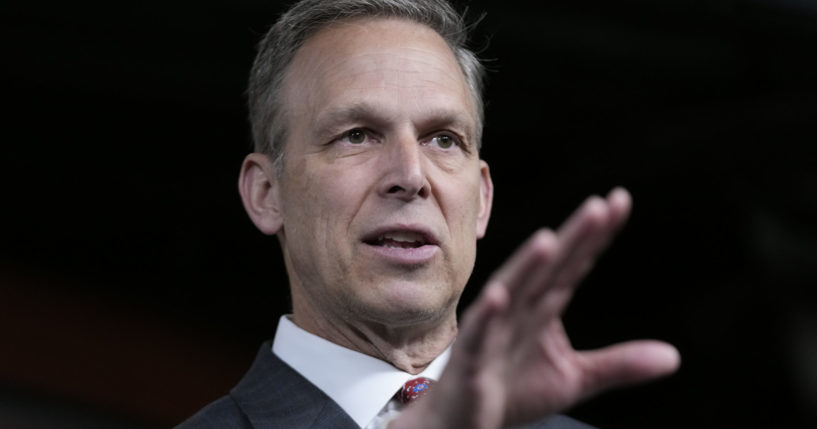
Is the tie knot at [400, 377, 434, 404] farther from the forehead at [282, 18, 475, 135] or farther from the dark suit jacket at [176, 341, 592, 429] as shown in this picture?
the forehead at [282, 18, 475, 135]

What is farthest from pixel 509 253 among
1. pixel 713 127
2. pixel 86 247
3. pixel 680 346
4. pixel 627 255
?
pixel 86 247

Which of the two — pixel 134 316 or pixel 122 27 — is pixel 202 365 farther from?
pixel 122 27

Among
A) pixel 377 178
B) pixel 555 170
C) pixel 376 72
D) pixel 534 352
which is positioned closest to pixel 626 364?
pixel 534 352

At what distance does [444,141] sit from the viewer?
6.29ft

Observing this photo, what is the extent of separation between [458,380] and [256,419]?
0.67 meters

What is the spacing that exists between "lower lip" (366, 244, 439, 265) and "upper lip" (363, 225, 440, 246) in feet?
0.07

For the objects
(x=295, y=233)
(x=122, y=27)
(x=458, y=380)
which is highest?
(x=122, y=27)

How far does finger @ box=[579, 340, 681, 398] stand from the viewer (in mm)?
1194

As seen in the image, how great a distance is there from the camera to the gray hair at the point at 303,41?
2018mm

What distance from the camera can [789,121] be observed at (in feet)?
13.8

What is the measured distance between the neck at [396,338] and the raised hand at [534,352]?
548 mm

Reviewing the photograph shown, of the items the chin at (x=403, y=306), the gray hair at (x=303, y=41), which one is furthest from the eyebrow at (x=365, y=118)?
the chin at (x=403, y=306)

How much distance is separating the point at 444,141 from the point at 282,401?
0.51m

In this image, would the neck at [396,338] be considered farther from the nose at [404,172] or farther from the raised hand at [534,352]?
the raised hand at [534,352]
